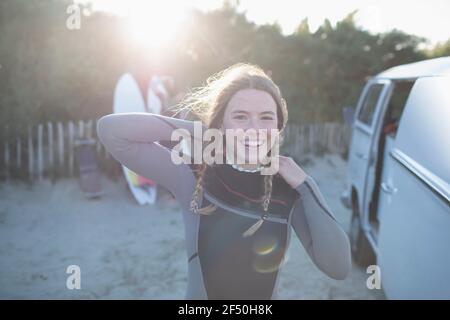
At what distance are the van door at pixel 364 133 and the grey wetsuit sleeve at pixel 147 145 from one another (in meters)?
2.99

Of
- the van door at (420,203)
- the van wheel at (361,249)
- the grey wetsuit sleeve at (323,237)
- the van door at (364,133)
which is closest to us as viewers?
the grey wetsuit sleeve at (323,237)

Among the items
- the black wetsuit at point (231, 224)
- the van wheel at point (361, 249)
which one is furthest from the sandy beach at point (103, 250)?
the black wetsuit at point (231, 224)

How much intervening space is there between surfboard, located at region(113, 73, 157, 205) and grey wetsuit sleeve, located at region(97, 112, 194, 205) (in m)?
5.22

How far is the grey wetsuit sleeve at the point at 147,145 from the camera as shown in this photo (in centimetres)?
161

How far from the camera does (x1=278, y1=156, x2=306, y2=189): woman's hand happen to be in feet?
4.82

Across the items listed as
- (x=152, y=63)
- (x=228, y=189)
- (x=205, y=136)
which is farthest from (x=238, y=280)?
(x=152, y=63)

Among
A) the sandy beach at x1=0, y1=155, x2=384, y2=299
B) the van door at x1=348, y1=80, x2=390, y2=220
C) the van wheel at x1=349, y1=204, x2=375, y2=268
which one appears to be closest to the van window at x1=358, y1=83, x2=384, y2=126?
the van door at x1=348, y1=80, x2=390, y2=220

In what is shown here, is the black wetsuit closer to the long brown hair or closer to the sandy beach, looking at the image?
the long brown hair

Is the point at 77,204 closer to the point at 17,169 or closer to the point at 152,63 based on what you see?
the point at 17,169

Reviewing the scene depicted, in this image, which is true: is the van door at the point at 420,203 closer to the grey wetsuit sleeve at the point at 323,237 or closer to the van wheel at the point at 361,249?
the grey wetsuit sleeve at the point at 323,237

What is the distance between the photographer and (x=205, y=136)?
1.63 meters

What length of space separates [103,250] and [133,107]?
275 cm

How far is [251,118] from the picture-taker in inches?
60.6
